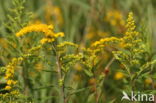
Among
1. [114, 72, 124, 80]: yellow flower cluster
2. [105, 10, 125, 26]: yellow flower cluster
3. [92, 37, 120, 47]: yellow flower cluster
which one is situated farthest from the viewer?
[105, 10, 125, 26]: yellow flower cluster

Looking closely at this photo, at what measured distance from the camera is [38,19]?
4.11 metres

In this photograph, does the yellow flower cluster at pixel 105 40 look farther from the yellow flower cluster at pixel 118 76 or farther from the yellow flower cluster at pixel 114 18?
the yellow flower cluster at pixel 114 18

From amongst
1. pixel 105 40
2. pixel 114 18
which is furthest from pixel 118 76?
pixel 105 40

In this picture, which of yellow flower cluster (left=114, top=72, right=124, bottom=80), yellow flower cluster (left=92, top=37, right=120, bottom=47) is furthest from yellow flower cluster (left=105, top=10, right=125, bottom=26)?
yellow flower cluster (left=92, top=37, right=120, bottom=47)

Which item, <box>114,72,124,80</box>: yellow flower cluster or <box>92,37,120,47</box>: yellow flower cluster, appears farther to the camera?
<box>114,72,124,80</box>: yellow flower cluster

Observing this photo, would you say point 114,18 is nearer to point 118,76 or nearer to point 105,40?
point 118,76

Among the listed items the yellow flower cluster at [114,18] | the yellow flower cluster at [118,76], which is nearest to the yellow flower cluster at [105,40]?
the yellow flower cluster at [118,76]

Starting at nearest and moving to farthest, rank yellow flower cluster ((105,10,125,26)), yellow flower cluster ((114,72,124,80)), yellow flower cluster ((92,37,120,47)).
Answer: yellow flower cluster ((92,37,120,47)) < yellow flower cluster ((114,72,124,80)) < yellow flower cluster ((105,10,125,26))

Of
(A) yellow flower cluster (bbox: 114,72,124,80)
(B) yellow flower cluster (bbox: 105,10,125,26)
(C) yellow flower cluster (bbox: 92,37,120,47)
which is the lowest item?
(A) yellow flower cluster (bbox: 114,72,124,80)

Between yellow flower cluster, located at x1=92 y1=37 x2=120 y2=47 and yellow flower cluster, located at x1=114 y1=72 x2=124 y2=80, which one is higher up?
yellow flower cluster, located at x1=92 y1=37 x2=120 y2=47

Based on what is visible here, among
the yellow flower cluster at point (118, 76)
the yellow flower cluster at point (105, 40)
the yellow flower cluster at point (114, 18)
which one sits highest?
the yellow flower cluster at point (114, 18)

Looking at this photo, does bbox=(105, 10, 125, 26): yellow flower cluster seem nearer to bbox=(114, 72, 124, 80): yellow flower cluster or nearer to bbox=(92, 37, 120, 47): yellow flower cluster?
bbox=(114, 72, 124, 80): yellow flower cluster

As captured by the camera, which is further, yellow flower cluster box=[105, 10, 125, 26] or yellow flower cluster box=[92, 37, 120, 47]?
yellow flower cluster box=[105, 10, 125, 26]

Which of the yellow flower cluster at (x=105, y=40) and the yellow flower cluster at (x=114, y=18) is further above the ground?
the yellow flower cluster at (x=114, y=18)
